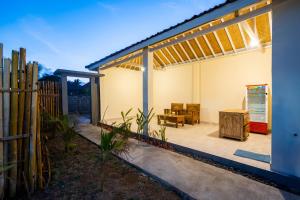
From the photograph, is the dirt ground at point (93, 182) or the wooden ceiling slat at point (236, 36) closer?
the dirt ground at point (93, 182)

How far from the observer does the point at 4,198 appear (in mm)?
2020

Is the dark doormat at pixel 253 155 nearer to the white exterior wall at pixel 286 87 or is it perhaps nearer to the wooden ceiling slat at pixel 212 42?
the white exterior wall at pixel 286 87

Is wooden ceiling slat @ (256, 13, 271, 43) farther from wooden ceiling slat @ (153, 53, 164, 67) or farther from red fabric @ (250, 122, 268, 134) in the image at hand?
wooden ceiling slat @ (153, 53, 164, 67)

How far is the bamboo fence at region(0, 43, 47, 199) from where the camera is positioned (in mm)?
1969

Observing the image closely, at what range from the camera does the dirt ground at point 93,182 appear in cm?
212

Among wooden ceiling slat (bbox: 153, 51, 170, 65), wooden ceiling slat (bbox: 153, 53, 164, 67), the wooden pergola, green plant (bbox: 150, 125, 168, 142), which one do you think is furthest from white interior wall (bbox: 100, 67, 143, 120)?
green plant (bbox: 150, 125, 168, 142)

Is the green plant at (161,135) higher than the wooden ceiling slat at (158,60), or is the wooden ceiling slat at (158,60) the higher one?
the wooden ceiling slat at (158,60)

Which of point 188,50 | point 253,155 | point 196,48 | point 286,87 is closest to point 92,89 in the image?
point 188,50

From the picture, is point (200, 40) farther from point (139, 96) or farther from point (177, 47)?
point (139, 96)

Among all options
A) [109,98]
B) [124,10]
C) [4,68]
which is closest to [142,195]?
[4,68]

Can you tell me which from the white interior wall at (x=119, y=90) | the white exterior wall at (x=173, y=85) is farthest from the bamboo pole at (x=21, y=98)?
the white exterior wall at (x=173, y=85)

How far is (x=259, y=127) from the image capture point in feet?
16.7

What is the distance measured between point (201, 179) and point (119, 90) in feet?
23.4

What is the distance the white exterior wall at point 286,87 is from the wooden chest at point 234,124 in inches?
75.4
